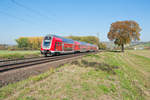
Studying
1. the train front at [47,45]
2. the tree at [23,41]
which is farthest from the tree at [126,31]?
the tree at [23,41]

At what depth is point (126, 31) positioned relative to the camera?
135 ft

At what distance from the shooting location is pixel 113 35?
144ft

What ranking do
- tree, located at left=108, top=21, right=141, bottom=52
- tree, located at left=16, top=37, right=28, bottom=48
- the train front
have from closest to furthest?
1. the train front
2. tree, located at left=108, top=21, right=141, bottom=52
3. tree, located at left=16, top=37, right=28, bottom=48

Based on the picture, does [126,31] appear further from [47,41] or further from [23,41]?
[23,41]

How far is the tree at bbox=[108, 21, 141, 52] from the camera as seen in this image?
40.5 m

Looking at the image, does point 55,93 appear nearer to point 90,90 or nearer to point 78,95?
point 78,95

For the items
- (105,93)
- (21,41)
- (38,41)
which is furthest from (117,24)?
(21,41)

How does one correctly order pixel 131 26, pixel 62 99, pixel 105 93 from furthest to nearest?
pixel 131 26 → pixel 105 93 → pixel 62 99

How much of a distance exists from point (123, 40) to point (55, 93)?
141 ft

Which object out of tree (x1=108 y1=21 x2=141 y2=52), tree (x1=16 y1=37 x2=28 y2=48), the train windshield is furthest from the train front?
tree (x1=16 y1=37 x2=28 y2=48)

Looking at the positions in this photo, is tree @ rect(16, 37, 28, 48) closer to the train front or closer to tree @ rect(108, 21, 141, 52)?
tree @ rect(108, 21, 141, 52)

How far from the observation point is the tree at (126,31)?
4046 centimetres

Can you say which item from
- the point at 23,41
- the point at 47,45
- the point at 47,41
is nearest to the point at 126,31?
the point at 47,41

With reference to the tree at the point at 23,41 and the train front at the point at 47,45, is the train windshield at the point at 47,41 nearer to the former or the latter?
the train front at the point at 47,45
